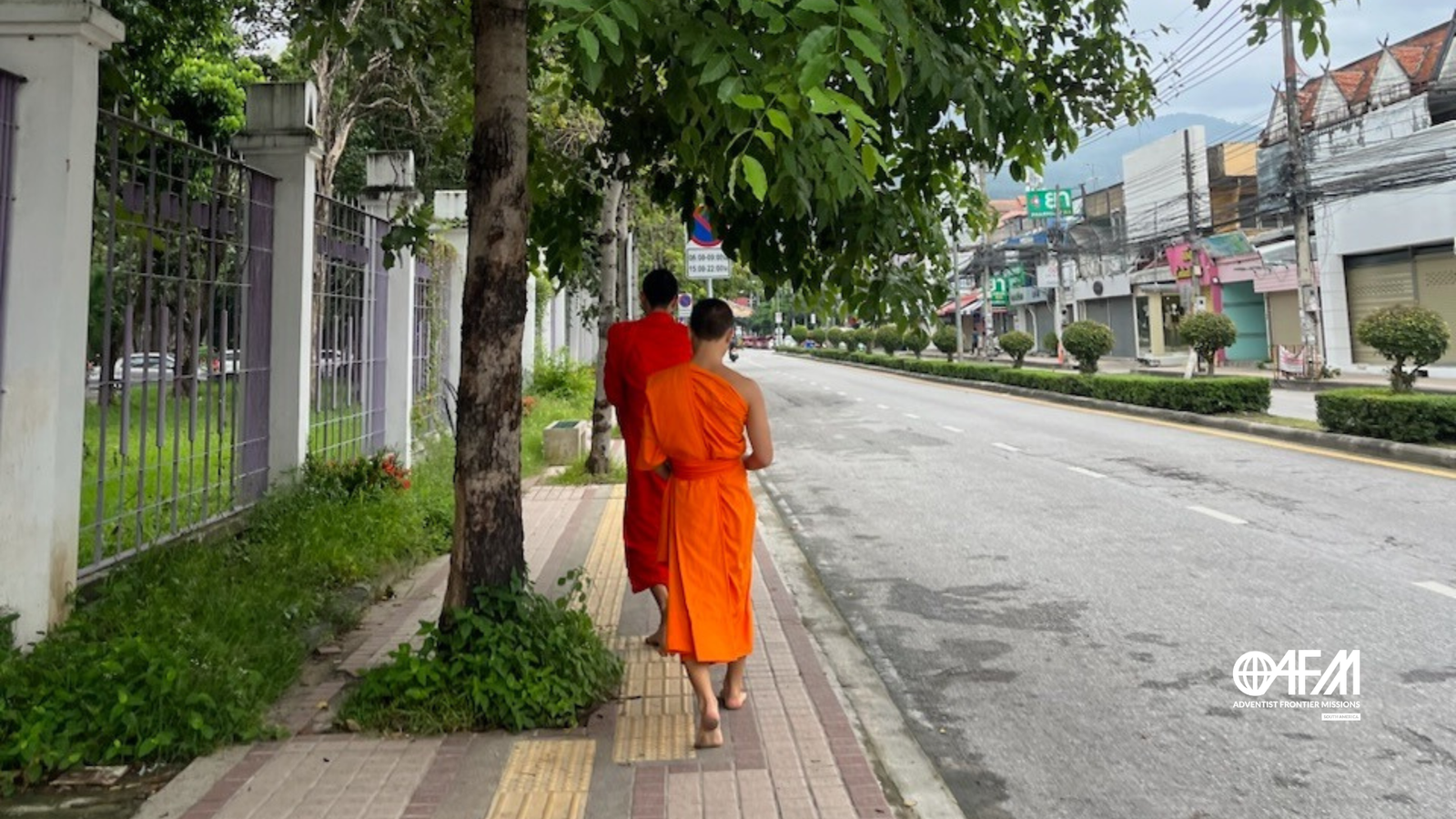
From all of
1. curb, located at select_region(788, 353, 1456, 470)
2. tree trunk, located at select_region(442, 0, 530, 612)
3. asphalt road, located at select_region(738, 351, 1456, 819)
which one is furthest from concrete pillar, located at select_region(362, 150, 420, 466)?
curb, located at select_region(788, 353, 1456, 470)

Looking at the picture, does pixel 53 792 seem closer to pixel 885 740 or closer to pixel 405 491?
pixel 885 740

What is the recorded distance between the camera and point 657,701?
149 inches

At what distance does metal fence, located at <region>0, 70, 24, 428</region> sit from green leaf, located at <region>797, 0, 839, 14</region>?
3429 millimetres

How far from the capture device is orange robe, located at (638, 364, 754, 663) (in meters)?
3.33

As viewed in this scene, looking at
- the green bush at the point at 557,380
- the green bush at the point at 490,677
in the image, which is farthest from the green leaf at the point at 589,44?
the green bush at the point at 557,380

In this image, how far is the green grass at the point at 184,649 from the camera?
3.14 m

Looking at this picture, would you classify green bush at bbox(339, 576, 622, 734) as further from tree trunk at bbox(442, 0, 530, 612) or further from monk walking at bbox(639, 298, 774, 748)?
monk walking at bbox(639, 298, 774, 748)

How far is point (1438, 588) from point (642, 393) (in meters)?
4.88

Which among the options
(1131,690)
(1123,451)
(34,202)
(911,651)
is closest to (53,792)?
(34,202)

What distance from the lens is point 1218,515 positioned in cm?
774

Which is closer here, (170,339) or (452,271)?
(170,339)

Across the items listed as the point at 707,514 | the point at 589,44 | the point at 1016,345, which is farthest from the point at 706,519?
the point at 1016,345

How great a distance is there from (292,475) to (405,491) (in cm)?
93

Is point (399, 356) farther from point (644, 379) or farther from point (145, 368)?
point (644, 379)
